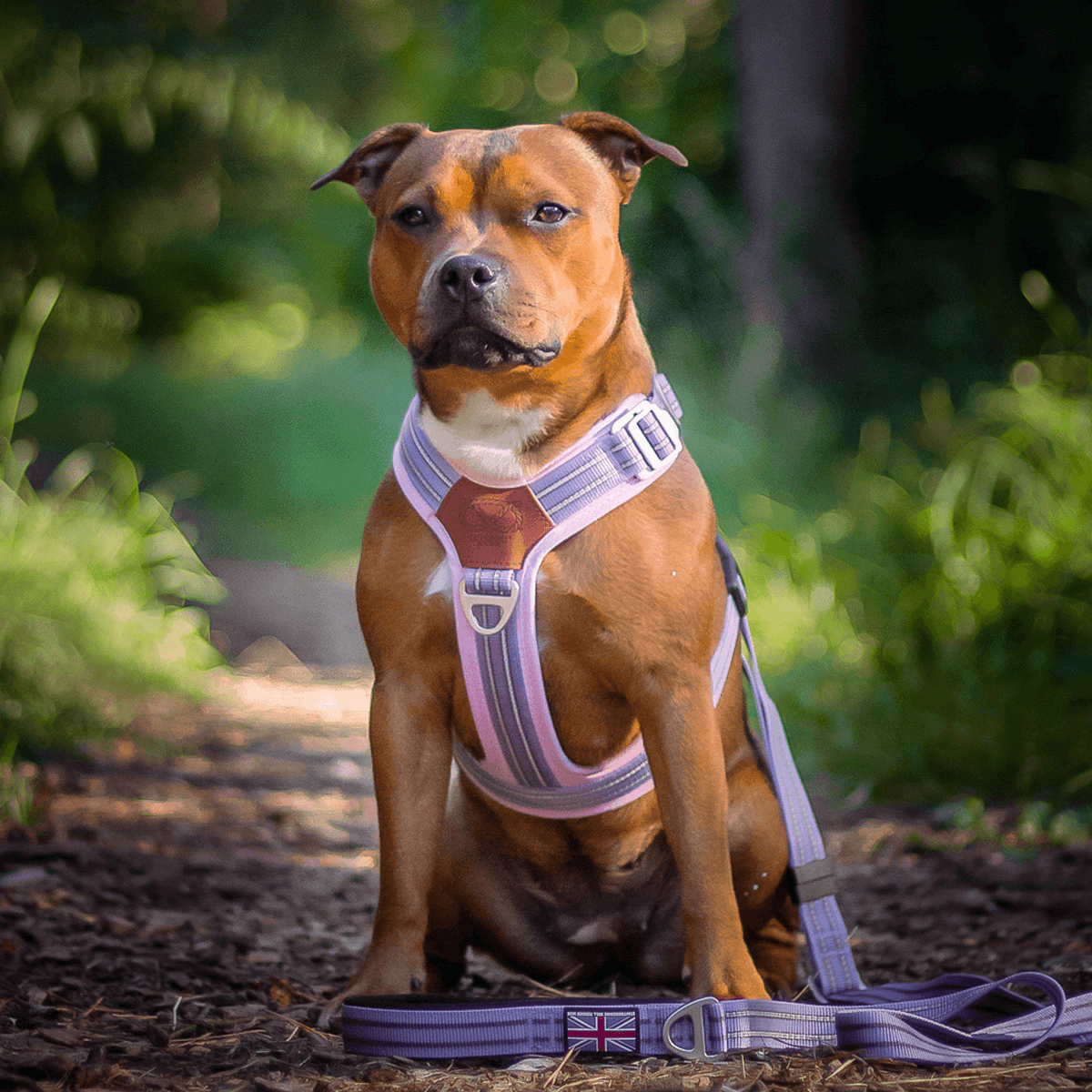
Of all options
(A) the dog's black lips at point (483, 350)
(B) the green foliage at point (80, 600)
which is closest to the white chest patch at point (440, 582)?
(A) the dog's black lips at point (483, 350)

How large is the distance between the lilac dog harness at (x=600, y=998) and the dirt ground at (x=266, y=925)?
0.04 meters

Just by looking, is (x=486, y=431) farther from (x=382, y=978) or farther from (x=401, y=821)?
(x=382, y=978)

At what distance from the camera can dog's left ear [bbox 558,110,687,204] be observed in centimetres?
233

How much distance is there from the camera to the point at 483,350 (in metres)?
2.10

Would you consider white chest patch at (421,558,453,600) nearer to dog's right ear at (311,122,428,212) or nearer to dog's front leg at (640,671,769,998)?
dog's front leg at (640,671,769,998)

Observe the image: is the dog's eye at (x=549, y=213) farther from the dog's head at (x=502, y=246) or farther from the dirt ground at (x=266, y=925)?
the dirt ground at (x=266, y=925)

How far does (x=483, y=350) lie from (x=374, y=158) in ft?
2.05

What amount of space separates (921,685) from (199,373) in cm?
1454

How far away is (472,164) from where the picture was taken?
218cm

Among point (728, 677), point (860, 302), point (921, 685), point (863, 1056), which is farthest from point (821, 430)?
point (863, 1056)

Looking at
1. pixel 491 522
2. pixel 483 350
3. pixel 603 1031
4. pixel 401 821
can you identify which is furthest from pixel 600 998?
pixel 483 350

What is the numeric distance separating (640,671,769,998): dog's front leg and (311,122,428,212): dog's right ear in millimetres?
1147

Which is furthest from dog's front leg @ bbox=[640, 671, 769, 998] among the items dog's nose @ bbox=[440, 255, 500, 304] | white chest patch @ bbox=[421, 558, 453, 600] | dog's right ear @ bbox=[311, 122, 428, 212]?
dog's right ear @ bbox=[311, 122, 428, 212]

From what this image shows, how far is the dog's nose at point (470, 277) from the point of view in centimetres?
203
